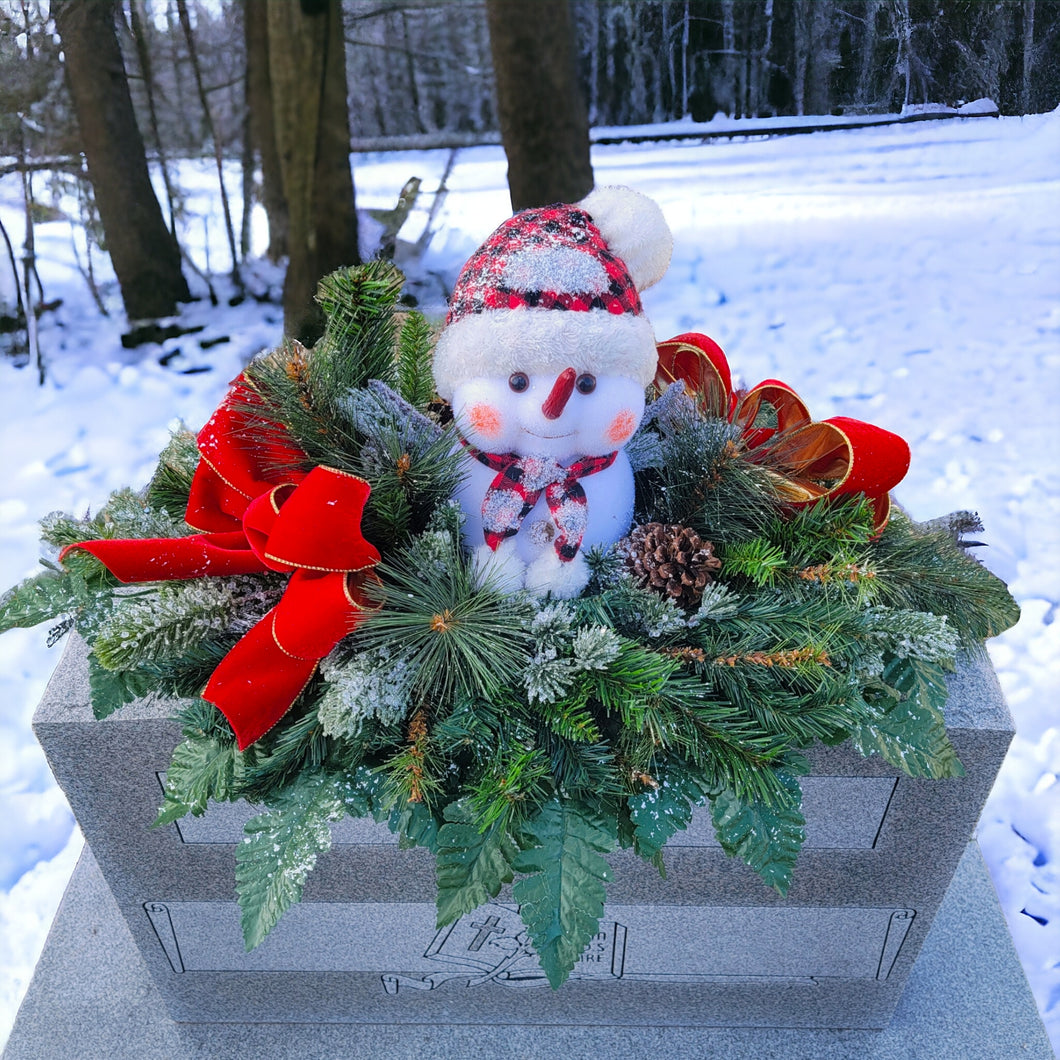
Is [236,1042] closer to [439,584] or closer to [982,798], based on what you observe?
[439,584]

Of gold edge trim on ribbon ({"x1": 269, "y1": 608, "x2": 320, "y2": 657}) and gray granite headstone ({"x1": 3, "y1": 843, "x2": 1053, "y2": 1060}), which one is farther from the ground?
gold edge trim on ribbon ({"x1": 269, "y1": 608, "x2": 320, "y2": 657})

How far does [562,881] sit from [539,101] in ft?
6.46

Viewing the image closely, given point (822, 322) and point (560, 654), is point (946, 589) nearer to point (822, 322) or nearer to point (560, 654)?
point (560, 654)

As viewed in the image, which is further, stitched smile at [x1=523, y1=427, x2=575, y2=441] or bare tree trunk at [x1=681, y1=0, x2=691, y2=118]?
bare tree trunk at [x1=681, y1=0, x2=691, y2=118]

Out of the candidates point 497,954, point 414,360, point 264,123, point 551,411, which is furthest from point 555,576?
point 264,123

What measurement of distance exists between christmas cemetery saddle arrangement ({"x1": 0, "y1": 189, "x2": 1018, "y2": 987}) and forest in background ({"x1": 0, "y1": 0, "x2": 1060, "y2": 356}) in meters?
1.44

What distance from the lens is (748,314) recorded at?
2830mm

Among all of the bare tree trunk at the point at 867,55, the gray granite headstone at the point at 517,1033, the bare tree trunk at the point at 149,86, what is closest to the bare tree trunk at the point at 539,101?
the bare tree trunk at the point at 867,55

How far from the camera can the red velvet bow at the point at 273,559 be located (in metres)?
0.69

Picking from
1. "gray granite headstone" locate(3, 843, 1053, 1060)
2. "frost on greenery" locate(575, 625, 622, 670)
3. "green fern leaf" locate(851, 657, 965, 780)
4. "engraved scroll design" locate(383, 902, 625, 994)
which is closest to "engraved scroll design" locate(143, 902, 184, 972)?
"gray granite headstone" locate(3, 843, 1053, 1060)

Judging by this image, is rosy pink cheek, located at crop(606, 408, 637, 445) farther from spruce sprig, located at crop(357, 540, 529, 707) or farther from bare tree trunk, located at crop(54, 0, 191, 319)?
bare tree trunk, located at crop(54, 0, 191, 319)

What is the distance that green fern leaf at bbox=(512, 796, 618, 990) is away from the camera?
67 cm

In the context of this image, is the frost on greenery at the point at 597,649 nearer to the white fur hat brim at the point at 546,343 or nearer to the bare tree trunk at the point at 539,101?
the white fur hat brim at the point at 546,343

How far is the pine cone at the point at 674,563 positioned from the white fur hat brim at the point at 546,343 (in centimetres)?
14
